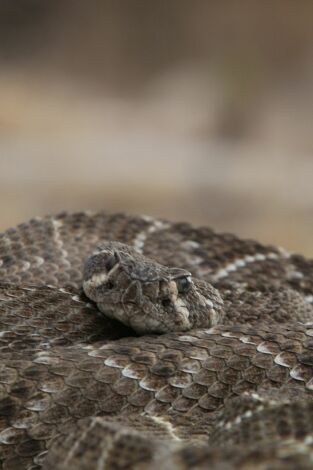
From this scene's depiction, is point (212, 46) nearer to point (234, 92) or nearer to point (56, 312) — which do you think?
point (234, 92)

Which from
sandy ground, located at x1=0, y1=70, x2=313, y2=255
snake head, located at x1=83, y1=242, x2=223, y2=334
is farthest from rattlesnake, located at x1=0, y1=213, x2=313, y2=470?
sandy ground, located at x1=0, y1=70, x2=313, y2=255

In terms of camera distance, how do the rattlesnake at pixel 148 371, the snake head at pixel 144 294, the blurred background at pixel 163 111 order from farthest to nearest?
the blurred background at pixel 163 111 → the snake head at pixel 144 294 → the rattlesnake at pixel 148 371

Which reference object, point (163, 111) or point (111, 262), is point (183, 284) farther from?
point (163, 111)

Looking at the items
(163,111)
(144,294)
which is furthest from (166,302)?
(163,111)

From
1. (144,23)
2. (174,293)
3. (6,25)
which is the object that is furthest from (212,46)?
(174,293)

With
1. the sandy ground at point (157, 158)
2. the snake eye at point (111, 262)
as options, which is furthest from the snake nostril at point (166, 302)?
the sandy ground at point (157, 158)

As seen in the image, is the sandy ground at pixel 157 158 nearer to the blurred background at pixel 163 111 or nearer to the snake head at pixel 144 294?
the blurred background at pixel 163 111

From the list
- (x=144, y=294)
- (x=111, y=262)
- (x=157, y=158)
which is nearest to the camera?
(x=144, y=294)
